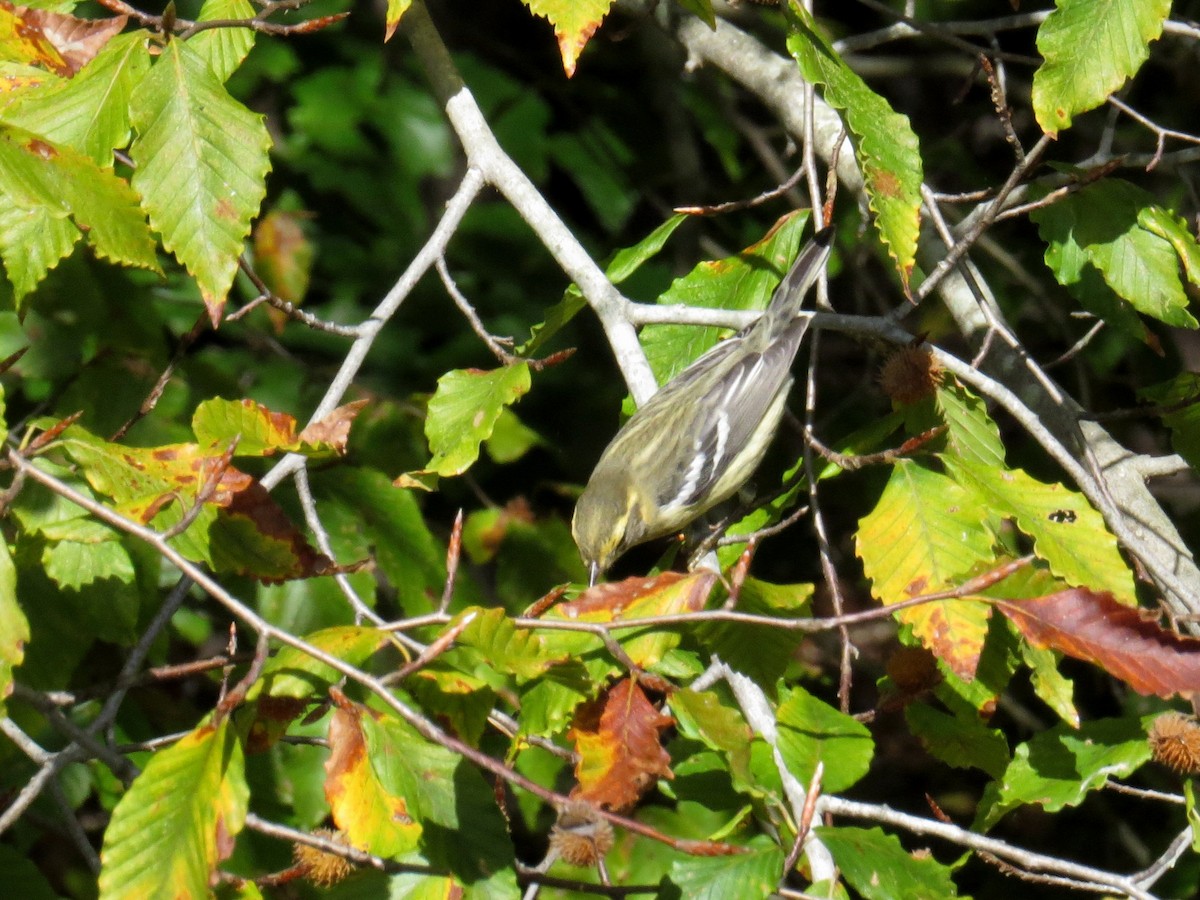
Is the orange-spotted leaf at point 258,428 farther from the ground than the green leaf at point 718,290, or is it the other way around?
the orange-spotted leaf at point 258,428

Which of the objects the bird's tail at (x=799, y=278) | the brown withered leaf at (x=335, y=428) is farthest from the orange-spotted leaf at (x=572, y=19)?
the bird's tail at (x=799, y=278)

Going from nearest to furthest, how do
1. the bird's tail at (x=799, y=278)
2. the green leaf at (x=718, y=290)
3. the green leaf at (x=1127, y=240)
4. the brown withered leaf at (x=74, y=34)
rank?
the brown withered leaf at (x=74, y=34) < the green leaf at (x=1127, y=240) < the green leaf at (x=718, y=290) < the bird's tail at (x=799, y=278)

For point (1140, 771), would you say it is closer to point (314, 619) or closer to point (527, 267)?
point (527, 267)

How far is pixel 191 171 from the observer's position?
6.80 ft

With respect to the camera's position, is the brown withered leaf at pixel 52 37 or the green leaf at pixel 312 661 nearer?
the green leaf at pixel 312 661

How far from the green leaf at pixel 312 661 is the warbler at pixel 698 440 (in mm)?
1668

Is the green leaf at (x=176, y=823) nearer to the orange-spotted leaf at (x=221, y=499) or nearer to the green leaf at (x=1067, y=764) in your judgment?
the orange-spotted leaf at (x=221, y=499)

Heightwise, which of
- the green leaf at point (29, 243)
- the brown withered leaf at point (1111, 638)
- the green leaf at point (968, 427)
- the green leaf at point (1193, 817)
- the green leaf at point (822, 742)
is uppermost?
the green leaf at point (29, 243)

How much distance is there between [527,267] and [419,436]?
1.34 metres

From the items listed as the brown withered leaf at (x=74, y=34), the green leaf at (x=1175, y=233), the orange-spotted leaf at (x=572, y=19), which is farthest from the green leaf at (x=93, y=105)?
the green leaf at (x=1175, y=233)

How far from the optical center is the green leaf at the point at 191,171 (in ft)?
6.76

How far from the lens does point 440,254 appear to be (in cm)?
271

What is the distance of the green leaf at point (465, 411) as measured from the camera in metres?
2.49

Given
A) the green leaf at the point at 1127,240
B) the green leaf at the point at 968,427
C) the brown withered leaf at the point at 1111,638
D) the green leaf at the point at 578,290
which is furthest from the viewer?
the green leaf at the point at 578,290
